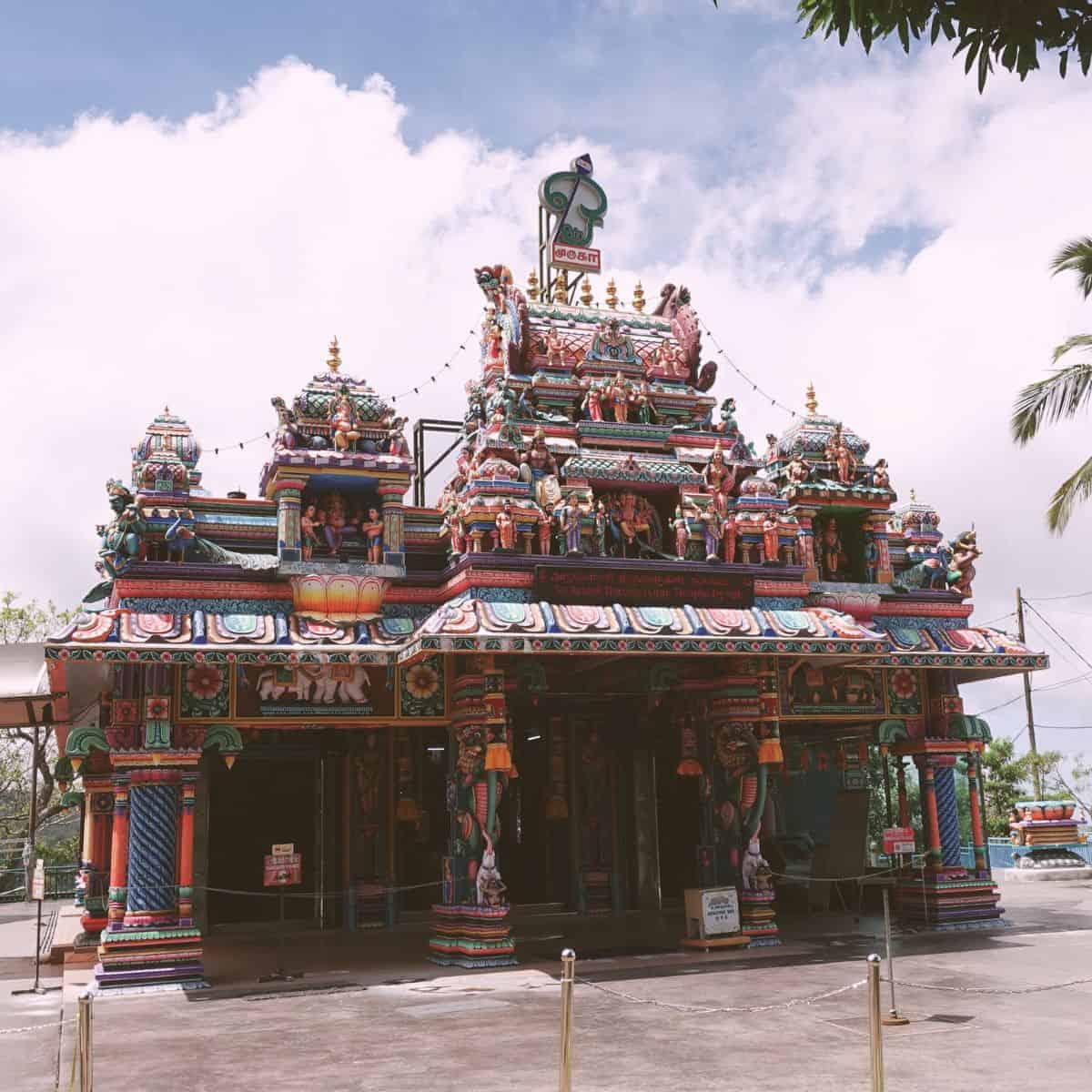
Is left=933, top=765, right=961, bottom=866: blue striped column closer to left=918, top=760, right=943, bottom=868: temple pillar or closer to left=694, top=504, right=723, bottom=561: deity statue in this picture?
left=918, top=760, right=943, bottom=868: temple pillar

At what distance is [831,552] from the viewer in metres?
20.6

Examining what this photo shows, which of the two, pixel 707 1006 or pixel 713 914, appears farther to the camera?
pixel 713 914

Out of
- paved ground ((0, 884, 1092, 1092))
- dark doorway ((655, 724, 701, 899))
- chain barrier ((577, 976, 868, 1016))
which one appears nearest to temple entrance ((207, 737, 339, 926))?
paved ground ((0, 884, 1092, 1092))

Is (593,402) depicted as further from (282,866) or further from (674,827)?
(674,827)

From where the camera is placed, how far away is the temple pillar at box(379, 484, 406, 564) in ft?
58.5

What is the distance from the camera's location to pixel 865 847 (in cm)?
2325

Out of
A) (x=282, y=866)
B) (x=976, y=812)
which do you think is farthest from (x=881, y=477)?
(x=282, y=866)

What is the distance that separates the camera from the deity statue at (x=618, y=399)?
63.4 feet

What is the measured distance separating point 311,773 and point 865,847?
10.5 metres

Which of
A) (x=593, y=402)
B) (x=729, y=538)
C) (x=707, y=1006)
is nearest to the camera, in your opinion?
(x=707, y=1006)

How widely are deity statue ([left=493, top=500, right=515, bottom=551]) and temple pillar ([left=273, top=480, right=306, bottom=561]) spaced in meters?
2.90

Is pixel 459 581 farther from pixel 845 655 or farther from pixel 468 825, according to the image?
pixel 845 655

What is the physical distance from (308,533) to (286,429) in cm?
155

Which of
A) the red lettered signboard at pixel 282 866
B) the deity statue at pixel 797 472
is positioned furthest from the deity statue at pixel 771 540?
the red lettered signboard at pixel 282 866
